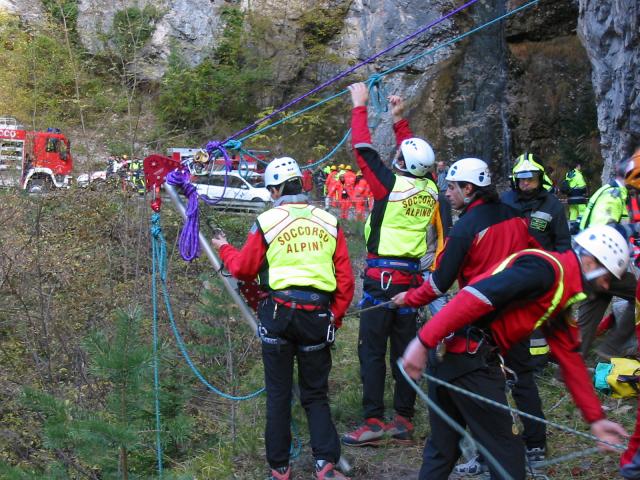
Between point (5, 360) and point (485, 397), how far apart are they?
7.65 metres

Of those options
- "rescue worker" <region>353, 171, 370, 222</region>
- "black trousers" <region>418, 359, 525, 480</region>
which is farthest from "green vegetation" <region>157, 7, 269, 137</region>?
"black trousers" <region>418, 359, 525, 480</region>

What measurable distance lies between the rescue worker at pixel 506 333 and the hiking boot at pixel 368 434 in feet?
5.96

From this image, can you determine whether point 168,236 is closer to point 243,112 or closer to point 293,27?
point 243,112

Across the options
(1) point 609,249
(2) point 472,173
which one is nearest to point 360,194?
(2) point 472,173

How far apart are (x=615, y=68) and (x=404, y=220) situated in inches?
240

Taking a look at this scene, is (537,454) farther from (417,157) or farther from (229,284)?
(229,284)

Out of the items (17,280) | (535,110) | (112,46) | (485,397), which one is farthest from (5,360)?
(112,46)

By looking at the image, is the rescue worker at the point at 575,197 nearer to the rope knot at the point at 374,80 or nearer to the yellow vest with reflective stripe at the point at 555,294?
the rope knot at the point at 374,80

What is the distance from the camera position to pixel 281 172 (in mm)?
4660

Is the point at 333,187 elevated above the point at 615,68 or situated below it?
below

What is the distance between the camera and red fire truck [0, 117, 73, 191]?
12.2 meters

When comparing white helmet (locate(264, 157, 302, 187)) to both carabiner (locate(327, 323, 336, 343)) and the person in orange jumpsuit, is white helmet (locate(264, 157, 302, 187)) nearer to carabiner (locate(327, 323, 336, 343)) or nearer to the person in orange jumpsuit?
carabiner (locate(327, 323, 336, 343))

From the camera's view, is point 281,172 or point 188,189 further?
point 188,189

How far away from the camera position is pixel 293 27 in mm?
30344
